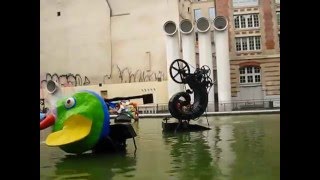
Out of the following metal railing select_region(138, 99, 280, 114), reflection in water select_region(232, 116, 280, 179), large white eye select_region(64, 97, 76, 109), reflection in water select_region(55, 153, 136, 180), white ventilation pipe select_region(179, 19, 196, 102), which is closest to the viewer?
reflection in water select_region(232, 116, 280, 179)

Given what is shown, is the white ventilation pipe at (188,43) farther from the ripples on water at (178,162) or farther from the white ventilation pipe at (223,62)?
the ripples on water at (178,162)

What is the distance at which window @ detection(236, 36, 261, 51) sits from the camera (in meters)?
43.9

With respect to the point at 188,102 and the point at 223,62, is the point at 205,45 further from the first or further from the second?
the point at 188,102

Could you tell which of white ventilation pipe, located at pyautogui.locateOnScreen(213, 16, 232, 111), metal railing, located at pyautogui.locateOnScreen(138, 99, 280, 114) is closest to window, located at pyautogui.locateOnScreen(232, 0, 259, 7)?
white ventilation pipe, located at pyautogui.locateOnScreen(213, 16, 232, 111)

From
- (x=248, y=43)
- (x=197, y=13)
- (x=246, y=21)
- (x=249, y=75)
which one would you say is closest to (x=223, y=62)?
(x=249, y=75)

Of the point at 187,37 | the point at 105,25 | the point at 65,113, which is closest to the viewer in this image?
the point at 65,113

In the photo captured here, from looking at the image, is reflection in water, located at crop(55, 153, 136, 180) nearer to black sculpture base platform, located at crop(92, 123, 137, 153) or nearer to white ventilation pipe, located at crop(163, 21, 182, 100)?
black sculpture base platform, located at crop(92, 123, 137, 153)

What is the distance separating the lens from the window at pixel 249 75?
4366cm

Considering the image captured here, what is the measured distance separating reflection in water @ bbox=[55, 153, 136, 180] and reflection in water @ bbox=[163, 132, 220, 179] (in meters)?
1.03

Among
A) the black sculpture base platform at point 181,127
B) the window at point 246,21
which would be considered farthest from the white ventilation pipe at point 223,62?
the black sculpture base platform at point 181,127
